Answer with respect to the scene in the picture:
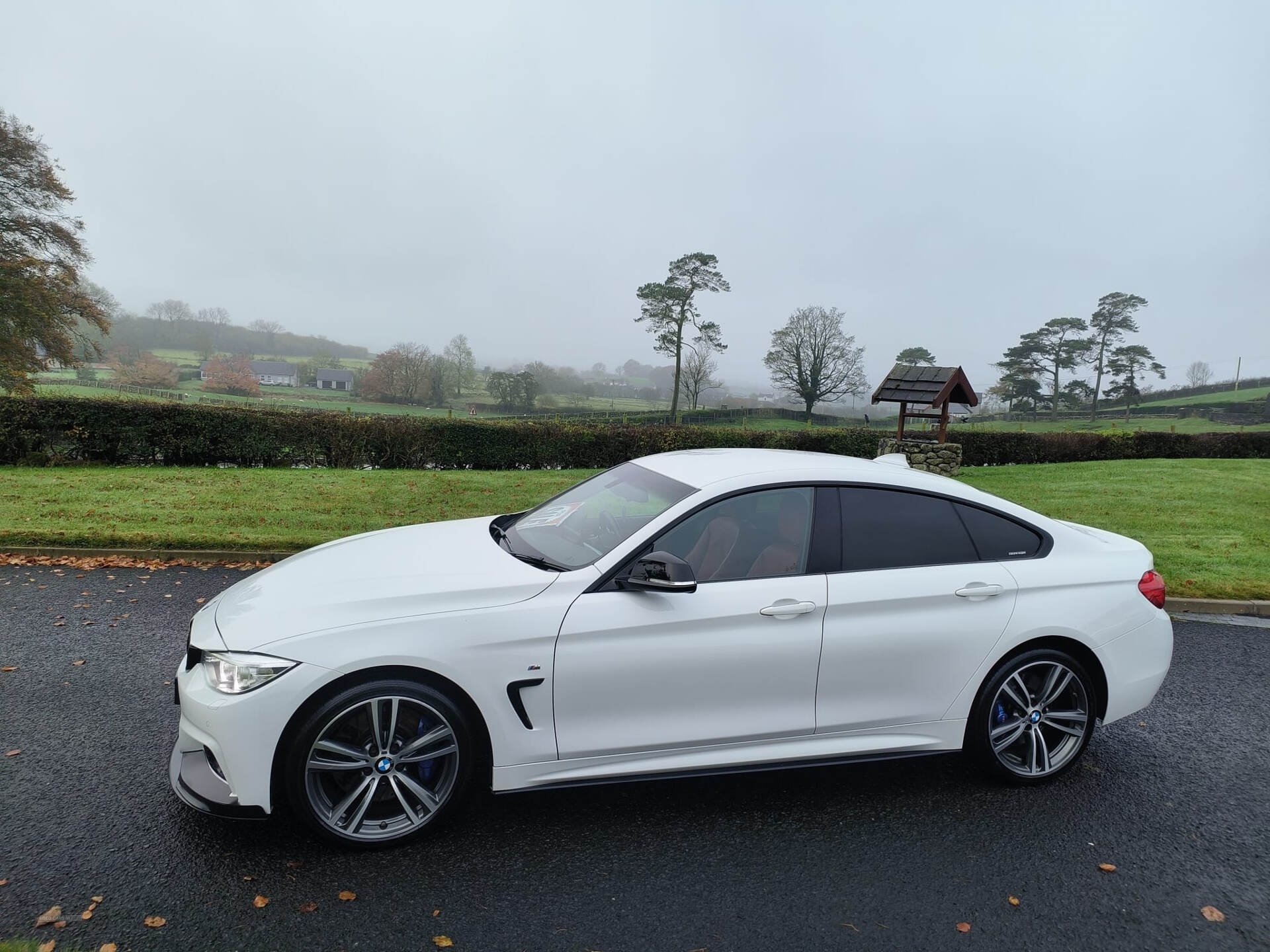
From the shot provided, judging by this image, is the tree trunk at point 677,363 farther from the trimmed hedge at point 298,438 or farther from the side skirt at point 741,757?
the side skirt at point 741,757

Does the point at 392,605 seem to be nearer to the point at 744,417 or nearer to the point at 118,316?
the point at 744,417

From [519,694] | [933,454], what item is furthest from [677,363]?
[519,694]

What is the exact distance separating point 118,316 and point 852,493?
4287cm

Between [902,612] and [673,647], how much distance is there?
3.65 feet

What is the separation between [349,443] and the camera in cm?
1639

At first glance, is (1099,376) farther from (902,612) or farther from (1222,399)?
(902,612)

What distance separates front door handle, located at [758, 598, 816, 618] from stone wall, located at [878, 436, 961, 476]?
57.6ft

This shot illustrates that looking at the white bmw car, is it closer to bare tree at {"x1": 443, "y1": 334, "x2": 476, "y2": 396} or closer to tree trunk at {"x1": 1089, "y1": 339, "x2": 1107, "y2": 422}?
bare tree at {"x1": 443, "y1": 334, "x2": 476, "y2": 396}

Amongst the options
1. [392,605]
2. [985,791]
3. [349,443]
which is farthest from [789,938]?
[349,443]

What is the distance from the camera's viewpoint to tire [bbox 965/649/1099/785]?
11.3ft

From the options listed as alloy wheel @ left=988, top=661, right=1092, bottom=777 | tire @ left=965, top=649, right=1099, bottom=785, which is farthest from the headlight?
alloy wheel @ left=988, top=661, right=1092, bottom=777

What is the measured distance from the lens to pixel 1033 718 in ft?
11.6

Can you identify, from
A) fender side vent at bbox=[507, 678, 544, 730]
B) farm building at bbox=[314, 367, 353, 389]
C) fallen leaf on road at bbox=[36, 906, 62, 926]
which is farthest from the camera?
farm building at bbox=[314, 367, 353, 389]

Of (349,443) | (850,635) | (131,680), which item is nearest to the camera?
(850,635)
